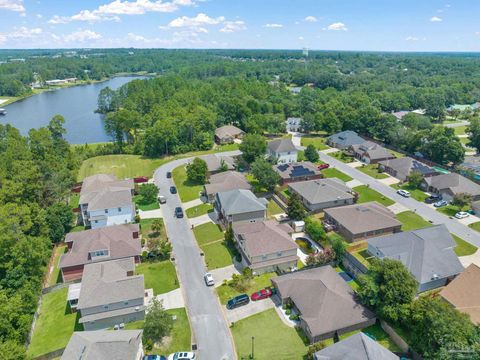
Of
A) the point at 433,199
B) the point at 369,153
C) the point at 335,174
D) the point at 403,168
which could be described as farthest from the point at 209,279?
the point at 369,153

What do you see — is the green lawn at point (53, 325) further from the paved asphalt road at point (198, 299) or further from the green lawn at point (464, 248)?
→ the green lawn at point (464, 248)

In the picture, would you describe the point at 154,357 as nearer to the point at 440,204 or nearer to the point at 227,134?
the point at 440,204

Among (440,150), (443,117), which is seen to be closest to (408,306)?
(440,150)

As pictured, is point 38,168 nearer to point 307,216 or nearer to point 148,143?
point 148,143

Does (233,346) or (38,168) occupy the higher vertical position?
(38,168)

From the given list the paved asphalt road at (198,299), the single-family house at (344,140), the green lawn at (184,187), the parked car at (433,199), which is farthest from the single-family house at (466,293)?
the single-family house at (344,140)

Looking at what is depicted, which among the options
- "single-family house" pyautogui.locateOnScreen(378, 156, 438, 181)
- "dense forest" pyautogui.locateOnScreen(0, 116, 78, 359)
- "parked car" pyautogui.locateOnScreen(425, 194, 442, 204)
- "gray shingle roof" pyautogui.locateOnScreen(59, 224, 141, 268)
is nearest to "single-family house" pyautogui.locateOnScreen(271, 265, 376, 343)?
"gray shingle roof" pyautogui.locateOnScreen(59, 224, 141, 268)
